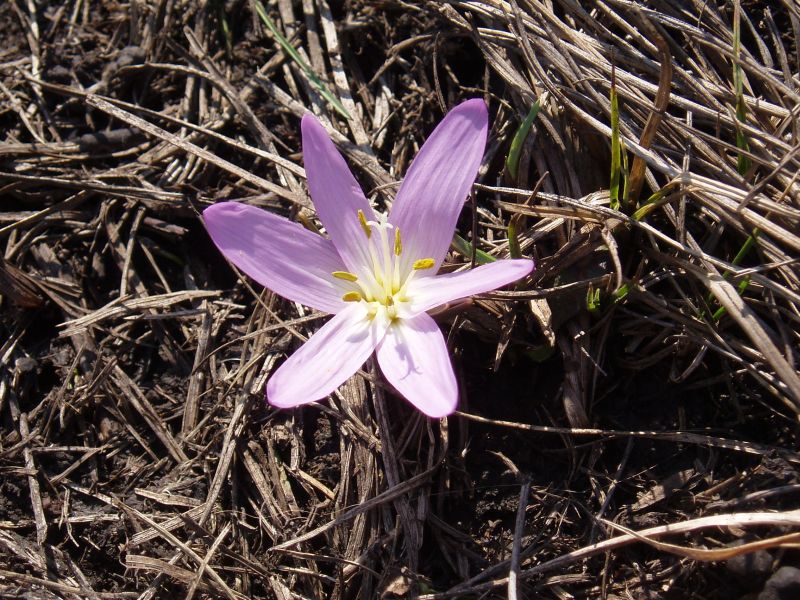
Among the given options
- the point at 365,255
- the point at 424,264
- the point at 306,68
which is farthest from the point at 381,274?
the point at 306,68

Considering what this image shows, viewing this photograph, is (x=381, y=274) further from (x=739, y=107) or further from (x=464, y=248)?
(x=739, y=107)

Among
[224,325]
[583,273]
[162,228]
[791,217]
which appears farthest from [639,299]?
[162,228]

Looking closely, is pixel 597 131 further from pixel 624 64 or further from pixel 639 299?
pixel 639 299

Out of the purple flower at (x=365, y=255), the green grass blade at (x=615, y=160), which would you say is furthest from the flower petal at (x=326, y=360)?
the green grass blade at (x=615, y=160)

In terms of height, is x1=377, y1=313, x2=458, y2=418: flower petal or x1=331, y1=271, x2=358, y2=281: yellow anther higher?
x1=331, y1=271, x2=358, y2=281: yellow anther

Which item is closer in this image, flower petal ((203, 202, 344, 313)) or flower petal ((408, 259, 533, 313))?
flower petal ((408, 259, 533, 313))

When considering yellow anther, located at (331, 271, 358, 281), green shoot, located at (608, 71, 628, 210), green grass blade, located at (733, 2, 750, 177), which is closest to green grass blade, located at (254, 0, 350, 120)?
yellow anther, located at (331, 271, 358, 281)

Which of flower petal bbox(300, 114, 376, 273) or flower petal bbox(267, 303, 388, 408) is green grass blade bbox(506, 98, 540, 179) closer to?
flower petal bbox(300, 114, 376, 273)

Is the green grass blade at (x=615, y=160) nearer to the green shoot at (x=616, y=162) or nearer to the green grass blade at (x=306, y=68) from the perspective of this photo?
the green shoot at (x=616, y=162)

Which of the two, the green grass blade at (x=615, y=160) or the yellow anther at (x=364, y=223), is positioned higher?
the green grass blade at (x=615, y=160)
